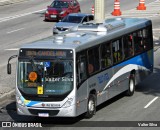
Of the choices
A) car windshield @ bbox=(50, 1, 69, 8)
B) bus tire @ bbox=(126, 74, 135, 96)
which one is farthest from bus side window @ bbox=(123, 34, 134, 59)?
car windshield @ bbox=(50, 1, 69, 8)

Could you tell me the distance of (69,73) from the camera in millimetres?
17062

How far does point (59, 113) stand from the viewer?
55.7 feet

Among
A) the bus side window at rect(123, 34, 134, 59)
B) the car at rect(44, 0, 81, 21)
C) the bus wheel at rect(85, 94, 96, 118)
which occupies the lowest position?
the car at rect(44, 0, 81, 21)

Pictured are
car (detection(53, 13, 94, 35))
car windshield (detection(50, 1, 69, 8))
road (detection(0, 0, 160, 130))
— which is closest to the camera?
road (detection(0, 0, 160, 130))

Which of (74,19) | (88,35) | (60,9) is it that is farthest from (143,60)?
(60,9)

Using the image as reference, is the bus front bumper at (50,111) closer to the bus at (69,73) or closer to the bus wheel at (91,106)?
the bus at (69,73)

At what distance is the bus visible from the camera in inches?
671

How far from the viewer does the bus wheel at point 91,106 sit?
59.0 feet

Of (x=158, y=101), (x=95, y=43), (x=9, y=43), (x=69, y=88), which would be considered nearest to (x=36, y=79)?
(x=69, y=88)

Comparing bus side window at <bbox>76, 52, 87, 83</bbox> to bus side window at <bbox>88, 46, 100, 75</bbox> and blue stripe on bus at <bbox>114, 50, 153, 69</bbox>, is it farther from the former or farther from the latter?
blue stripe on bus at <bbox>114, 50, 153, 69</bbox>

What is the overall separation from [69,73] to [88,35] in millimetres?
2643

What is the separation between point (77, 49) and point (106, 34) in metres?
2.63

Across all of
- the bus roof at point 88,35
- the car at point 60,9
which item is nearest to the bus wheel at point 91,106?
the bus roof at point 88,35

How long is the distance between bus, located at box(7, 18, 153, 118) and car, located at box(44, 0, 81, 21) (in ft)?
85.1
